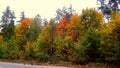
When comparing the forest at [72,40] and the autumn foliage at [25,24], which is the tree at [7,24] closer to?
the forest at [72,40]

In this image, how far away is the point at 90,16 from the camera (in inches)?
2201

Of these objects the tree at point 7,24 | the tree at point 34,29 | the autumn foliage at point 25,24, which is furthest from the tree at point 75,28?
the tree at point 7,24

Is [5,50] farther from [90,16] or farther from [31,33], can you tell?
[90,16]

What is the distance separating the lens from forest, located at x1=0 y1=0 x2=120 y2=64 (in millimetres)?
42625

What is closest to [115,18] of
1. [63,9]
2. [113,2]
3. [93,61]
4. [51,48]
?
[93,61]

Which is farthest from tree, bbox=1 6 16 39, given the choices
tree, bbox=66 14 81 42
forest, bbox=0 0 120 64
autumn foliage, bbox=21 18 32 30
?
tree, bbox=66 14 81 42

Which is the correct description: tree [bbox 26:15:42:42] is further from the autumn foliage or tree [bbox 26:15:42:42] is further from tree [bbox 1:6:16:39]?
tree [bbox 1:6:16:39]

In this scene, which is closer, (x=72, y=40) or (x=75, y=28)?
(x=72, y=40)

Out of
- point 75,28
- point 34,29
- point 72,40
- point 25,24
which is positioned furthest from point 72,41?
point 25,24

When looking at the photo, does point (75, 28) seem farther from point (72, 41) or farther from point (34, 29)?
point (34, 29)

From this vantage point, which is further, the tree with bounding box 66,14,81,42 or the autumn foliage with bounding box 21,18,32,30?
the autumn foliage with bounding box 21,18,32,30

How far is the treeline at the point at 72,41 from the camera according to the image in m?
42.5

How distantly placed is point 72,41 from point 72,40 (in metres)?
1.17

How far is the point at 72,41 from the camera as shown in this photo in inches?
2290
